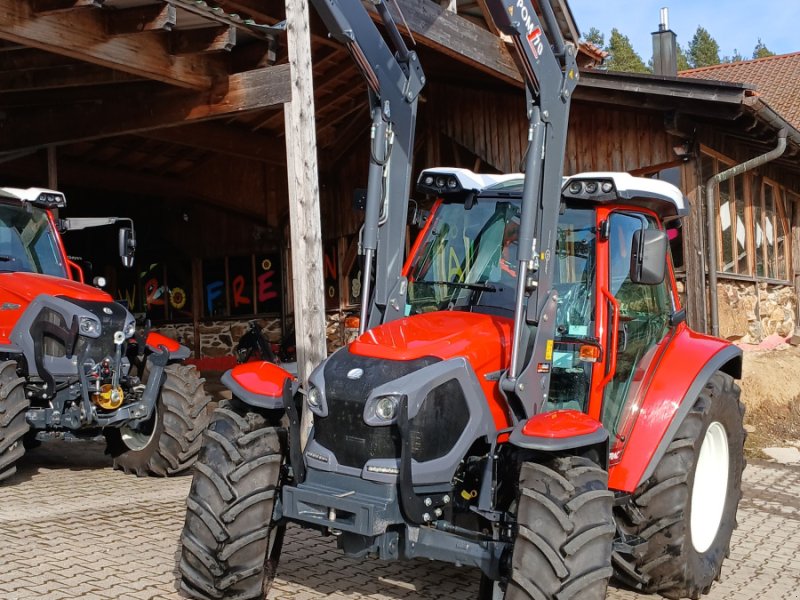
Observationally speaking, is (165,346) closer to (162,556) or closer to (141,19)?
(141,19)

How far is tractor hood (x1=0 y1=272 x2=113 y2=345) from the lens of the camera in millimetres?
7473

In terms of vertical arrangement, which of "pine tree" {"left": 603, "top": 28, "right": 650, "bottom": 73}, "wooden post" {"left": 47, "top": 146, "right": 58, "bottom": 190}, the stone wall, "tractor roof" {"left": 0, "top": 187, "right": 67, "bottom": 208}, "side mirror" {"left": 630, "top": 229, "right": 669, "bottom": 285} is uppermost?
"pine tree" {"left": 603, "top": 28, "right": 650, "bottom": 73}

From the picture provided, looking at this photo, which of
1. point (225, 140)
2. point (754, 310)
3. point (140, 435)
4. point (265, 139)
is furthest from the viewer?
point (265, 139)

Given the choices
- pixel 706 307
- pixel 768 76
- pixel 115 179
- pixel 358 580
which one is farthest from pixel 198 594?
pixel 768 76

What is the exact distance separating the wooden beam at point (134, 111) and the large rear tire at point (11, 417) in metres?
3.13

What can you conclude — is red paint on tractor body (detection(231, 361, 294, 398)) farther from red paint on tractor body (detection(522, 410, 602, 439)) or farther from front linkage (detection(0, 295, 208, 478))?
front linkage (detection(0, 295, 208, 478))

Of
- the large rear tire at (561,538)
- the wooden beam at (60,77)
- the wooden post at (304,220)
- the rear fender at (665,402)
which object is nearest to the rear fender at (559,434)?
the large rear tire at (561,538)

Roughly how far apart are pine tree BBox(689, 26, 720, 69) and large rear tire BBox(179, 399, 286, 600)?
208 ft

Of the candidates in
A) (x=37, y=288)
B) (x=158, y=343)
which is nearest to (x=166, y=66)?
(x=37, y=288)

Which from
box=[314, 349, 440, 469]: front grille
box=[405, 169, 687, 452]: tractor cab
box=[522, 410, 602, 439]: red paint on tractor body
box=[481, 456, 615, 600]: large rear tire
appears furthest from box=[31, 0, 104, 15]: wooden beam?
box=[481, 456, 615, 600]: large rear tire

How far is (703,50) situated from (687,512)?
212 ft

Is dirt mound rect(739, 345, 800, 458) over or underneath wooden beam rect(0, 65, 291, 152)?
underneath

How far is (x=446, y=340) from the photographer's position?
4059mm

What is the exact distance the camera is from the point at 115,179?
14406 millimetres
